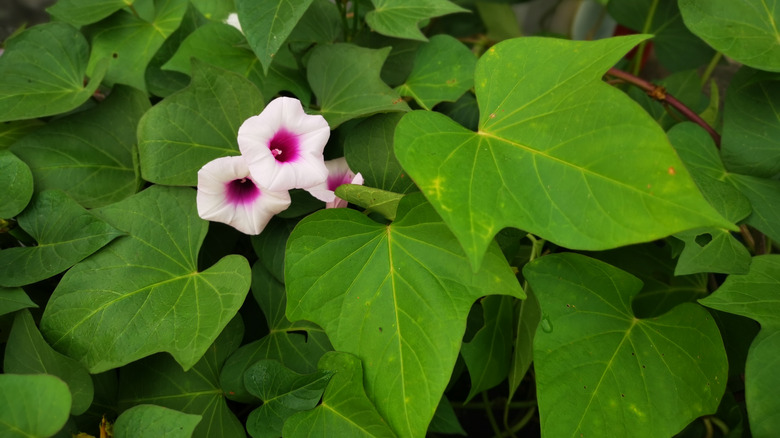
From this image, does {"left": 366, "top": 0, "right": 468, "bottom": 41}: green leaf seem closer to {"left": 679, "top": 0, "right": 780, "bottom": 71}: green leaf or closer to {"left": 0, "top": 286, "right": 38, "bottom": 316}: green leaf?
{"left": 679, "top": 0, "right": 780, "bottom": 71}: green leaf

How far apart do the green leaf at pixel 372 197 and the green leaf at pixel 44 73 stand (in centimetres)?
35

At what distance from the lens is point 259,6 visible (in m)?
0.62

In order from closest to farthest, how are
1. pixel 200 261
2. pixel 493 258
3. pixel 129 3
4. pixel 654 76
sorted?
1. pixel 493 258
2. pixel 200 261
3. pixel 129 3
4. pixel 654 76

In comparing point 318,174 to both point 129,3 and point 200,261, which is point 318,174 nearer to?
point 200,261

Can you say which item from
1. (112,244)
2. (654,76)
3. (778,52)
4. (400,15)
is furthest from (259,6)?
(654,76)

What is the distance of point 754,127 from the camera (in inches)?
27.5

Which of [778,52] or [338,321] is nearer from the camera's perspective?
[338,321]

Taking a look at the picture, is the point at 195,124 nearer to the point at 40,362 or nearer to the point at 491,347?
the point at 40,362

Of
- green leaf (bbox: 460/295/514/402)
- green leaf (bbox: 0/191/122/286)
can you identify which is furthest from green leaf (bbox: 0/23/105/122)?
green leaf (bbox: 460/295/514/402)

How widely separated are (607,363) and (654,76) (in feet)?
3.40

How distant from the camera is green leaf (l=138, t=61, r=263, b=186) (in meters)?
0.61

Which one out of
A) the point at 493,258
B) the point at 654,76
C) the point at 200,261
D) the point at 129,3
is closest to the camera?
the point at 493,258

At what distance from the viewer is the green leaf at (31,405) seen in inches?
18.2

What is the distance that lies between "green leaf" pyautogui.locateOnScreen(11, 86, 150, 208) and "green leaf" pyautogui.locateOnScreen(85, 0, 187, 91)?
5cm
